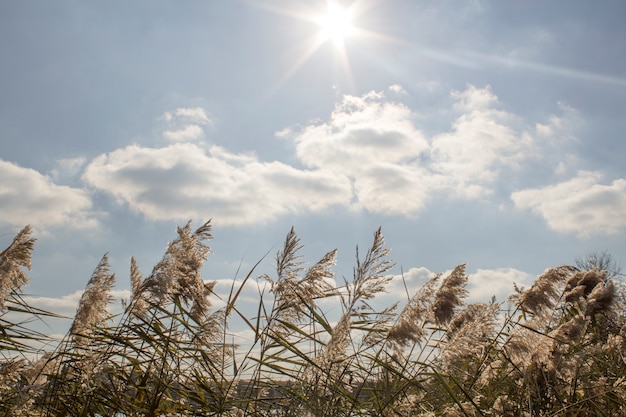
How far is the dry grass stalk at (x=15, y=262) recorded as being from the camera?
3.98 meters

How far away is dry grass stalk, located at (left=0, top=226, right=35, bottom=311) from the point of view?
3979 millimetres

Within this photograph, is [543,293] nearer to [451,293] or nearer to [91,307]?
[451,293]

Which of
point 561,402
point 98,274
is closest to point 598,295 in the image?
point 561,402

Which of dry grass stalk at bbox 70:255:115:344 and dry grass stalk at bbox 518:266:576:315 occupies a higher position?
dry grass stalk at bbox 518:266:576:315

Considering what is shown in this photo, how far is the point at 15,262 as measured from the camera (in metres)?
4.13

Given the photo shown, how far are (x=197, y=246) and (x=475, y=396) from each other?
7.52 ft

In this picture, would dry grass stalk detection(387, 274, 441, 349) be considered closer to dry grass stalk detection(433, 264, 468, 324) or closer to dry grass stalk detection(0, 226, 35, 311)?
dry grass stalk detection(433, 264, 468, 324)

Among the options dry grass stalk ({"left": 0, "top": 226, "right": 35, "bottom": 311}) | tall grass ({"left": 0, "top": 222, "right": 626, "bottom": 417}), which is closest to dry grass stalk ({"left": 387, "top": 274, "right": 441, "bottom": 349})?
tall grass ({"left": 0, "top": 222, "right": 626, "bottom": 417})

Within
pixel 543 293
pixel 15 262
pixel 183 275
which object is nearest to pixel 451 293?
pixel 543 293

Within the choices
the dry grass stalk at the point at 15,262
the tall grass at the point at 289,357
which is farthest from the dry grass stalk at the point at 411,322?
the dry grass stalk at the point at 15,262

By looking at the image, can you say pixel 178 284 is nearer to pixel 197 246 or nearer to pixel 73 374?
pixel 197 246

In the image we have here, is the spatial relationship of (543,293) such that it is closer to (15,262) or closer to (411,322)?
(411,322)

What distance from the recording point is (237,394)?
393 centimetres

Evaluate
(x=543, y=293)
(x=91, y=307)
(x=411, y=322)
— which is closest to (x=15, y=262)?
(x=91, y=307)
